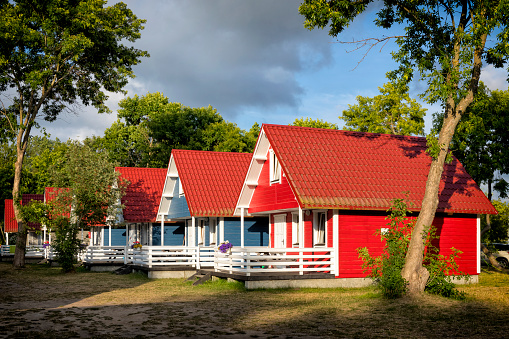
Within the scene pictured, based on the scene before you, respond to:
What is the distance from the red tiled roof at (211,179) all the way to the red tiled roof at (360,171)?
6.25 m

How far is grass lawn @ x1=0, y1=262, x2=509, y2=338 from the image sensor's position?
11.7 m

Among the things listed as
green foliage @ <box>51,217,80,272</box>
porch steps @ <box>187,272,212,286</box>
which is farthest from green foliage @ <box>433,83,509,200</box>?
green foliage @ <box>51,217,80,272</box>

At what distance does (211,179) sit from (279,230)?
5517mm

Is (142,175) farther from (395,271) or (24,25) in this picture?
(395,271)

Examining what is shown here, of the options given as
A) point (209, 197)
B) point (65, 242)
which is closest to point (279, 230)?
point (209, 197)

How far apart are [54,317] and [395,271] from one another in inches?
388

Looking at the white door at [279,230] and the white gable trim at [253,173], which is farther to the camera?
the white door at [279,230]

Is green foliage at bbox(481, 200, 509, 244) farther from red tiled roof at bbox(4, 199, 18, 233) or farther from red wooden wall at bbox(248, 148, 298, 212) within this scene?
red tiled roof at bbox(4, 199, 18, 233)

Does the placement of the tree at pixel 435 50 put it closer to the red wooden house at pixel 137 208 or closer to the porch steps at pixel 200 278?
the porch steps at pixel 200 278

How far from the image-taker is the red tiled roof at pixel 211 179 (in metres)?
28.6

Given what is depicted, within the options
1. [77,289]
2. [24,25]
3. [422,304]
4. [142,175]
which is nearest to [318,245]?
[422,304]

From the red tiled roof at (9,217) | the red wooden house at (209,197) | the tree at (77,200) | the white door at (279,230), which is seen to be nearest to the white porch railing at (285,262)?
the white door at (279,230)

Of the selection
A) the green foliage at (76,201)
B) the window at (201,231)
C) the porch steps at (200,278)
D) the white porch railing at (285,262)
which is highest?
the green foliage at (76,201)

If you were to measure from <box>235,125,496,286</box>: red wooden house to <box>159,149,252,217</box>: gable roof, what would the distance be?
163 centimetres
